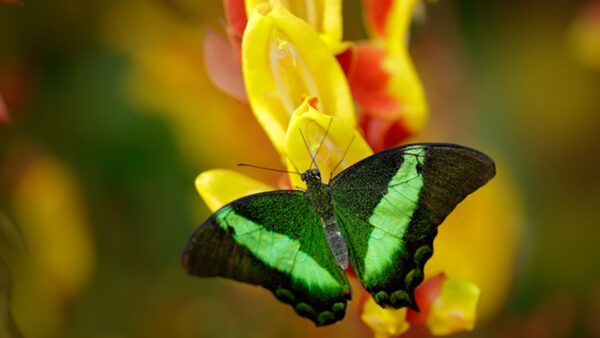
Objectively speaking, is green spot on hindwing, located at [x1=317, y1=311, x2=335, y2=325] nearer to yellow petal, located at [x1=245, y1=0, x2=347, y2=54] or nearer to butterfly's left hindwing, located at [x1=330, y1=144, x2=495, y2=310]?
butterfly's left hindwing, located at [x1=330, y1=144, x2=495, y2=310]

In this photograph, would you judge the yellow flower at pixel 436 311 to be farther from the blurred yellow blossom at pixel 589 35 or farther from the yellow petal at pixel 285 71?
the blurred yellow blossom at pixel 589 35

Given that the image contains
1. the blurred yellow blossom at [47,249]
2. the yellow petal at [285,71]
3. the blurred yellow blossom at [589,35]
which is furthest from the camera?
the blurred yellow blossom at [589,35]

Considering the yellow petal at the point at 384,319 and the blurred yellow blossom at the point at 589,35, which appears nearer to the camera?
the yellow petal at the point at 384,319

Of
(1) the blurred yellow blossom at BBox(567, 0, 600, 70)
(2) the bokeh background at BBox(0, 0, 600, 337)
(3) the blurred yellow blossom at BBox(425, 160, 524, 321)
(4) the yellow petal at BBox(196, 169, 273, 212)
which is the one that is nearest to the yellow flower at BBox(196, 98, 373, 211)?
(4) the yellow petal at BBox(196, 169, 273, 212)

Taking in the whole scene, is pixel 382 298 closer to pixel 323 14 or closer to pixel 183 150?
pixel 323 14

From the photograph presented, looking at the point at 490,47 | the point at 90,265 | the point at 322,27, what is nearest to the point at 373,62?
the point at 322,27

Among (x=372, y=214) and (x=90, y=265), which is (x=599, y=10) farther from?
(x=90, y=265)

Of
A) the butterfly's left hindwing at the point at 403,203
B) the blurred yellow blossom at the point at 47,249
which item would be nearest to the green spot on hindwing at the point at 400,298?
the butterfly's left hindwing at the point at 403,203

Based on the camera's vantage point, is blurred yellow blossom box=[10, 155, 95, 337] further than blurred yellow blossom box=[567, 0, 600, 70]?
No
